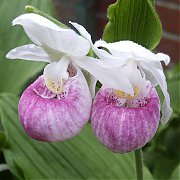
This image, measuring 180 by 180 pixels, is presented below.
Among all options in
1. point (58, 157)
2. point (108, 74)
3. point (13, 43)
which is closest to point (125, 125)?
point (108, 74)

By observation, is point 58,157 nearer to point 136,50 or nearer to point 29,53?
point 29,53

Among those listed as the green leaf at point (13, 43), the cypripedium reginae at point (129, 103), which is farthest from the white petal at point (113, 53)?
the green leaf at point (13, 43)

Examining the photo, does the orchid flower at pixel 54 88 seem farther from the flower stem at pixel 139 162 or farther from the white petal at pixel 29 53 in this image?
the flower stem at pixel 139 162

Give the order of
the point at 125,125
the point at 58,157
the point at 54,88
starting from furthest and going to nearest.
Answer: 1. the point at 58,157
2. the point at 54,88
3. the point at 125,125

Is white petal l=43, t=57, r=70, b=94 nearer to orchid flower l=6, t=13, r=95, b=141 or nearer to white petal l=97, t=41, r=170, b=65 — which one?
orchid flower l=6, t=13, r=95, b=141

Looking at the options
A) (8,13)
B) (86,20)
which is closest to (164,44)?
(86,20)

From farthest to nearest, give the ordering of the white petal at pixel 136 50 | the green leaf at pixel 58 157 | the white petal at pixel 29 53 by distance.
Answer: the green leaf at pixel 58 157 < the white petal at pixel 29 53 < the white petal at pixel 136 50
